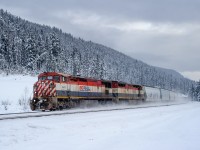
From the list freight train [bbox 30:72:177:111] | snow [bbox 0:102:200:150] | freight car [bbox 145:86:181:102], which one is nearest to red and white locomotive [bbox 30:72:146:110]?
freight train [bbox 30:72:177:111]

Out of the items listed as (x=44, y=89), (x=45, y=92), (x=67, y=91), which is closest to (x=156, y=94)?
(x=67, y=91)

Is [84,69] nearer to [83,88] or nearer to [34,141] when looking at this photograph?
[83,88]

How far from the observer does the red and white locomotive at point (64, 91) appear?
2680 cm

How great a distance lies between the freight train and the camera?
26812mm

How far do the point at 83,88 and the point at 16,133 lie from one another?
20.1 m

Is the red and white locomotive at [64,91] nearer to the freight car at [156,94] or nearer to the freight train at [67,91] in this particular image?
the freight train at [67,91]

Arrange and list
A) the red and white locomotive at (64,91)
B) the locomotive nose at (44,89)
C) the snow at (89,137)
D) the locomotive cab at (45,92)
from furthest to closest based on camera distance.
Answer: the locomotive nose at (44,89), the red and white locomotive at (64,91), the locomotive cab at (45,92), the snow at (89,137)

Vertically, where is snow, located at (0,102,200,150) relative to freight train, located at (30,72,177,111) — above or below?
below

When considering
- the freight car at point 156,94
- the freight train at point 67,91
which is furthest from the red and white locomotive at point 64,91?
the freight car at point 156,94

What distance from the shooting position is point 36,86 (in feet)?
91.9

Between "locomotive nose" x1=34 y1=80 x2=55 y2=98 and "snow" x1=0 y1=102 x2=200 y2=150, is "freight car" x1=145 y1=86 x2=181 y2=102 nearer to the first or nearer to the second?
"locomotive nose" x1=34 y1=80 x2=55 y2=98

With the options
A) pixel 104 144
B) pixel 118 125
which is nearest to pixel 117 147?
pixel 104 144

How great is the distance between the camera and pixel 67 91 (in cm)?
2922

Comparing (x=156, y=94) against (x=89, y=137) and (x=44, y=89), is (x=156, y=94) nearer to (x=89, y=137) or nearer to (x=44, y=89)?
(x=44, y=89)
